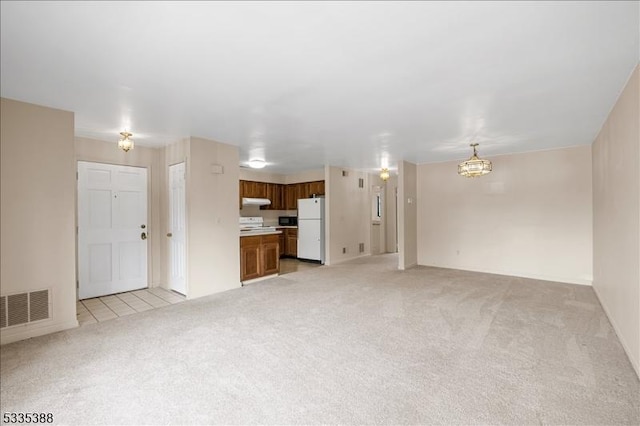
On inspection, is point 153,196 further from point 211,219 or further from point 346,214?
point 346,214

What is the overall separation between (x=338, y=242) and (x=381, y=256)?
5.40 feet

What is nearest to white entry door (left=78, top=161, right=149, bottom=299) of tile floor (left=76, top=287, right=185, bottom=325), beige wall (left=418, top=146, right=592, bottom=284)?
tile floor (left=76, top=287, right=185, bottom=325)

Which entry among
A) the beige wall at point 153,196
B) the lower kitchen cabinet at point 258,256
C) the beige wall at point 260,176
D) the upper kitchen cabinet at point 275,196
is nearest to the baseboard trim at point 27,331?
the beige wall at point 153,196

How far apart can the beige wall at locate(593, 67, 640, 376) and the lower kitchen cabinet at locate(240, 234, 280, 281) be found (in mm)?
4826

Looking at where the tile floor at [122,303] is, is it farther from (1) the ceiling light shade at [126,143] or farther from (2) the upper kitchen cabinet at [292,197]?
(2) the upper kitchen cabinet at [292,197]

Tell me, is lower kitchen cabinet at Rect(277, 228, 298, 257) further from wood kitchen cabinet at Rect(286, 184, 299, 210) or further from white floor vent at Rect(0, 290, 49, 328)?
white floor vent at Rect(0, 290, 49, 328)

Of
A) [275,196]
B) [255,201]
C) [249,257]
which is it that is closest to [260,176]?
[275,196]

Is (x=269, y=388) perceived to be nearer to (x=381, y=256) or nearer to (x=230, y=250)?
(x=230, y=250)

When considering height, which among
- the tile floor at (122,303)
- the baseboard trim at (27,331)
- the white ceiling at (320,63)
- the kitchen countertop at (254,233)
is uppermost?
the white ceiling at (320,63)

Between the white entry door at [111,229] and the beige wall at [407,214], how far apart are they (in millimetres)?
4959

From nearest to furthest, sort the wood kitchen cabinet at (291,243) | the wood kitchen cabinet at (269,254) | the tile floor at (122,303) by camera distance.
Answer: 1. the tile floor at (122,303)
2. the wood kitchen cabinet at (269,254)
3. the wood kitchen cabinet at (291,243)

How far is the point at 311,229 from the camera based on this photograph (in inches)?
291

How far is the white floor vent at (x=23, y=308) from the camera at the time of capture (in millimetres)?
2846

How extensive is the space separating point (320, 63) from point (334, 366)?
2422mm
